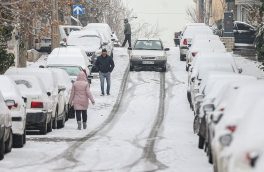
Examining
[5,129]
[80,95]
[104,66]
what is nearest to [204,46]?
[104,66]

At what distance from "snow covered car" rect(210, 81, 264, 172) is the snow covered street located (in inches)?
98.4

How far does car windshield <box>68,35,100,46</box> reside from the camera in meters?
45.1

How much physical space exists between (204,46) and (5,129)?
82.5 feet

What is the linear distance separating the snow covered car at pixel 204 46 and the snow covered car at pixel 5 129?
22.4 metres

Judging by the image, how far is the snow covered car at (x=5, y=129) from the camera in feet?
57.5

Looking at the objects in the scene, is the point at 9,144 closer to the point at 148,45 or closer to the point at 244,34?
the point at 148,45

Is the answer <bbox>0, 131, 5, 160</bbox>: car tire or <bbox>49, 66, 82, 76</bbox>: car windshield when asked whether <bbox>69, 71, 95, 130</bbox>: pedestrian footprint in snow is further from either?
<bbox>49, 66, 82, 76</bbox>: car windshield

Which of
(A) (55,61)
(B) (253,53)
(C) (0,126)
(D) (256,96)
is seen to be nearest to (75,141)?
(C) (0,126)

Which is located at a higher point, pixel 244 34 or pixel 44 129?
pixel 244 34

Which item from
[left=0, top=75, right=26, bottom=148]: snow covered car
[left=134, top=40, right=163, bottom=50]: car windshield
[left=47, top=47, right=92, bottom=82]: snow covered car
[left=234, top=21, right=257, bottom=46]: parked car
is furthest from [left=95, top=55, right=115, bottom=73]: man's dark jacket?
[left=234, top=21, right=257, bottom=46]: parked car

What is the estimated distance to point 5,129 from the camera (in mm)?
17953

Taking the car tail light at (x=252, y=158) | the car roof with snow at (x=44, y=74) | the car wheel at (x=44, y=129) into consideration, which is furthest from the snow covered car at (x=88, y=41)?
the car tail light at (x=252, y=158)

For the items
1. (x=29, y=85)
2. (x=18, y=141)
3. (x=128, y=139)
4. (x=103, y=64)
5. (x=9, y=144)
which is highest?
(x=29, y=85)

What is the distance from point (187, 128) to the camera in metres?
25.9
